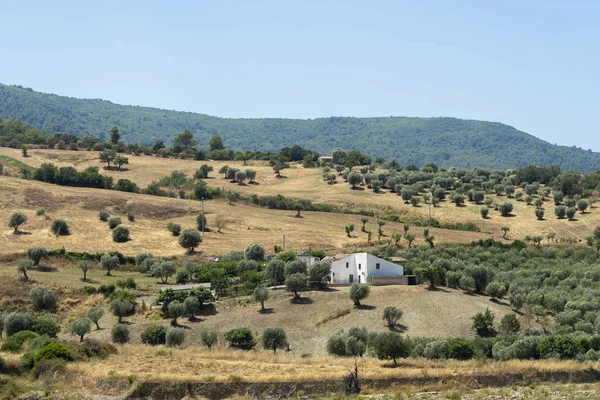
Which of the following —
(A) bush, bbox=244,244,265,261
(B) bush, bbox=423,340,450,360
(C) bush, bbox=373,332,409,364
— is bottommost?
(A) bush, bbox=244,244,265,261

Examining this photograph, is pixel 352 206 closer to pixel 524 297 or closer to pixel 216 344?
pixel 524 297

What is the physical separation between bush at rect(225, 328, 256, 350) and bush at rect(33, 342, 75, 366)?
18.4m

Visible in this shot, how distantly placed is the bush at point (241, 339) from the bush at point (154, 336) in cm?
420

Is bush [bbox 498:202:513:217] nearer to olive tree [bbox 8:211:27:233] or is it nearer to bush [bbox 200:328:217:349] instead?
olive tree [bbox 8:211:27:233]

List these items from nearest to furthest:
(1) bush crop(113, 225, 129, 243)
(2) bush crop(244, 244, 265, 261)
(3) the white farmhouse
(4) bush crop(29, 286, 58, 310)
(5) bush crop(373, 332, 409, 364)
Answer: (5) bush crop(373, 332, 409, 364) → (4) bush crop(29, 286, 58, 310) → (3) the white farmhouse → (2) bush crop(244, 244, 265, 261) → (1) bush crop(113, 225, 129, 243)

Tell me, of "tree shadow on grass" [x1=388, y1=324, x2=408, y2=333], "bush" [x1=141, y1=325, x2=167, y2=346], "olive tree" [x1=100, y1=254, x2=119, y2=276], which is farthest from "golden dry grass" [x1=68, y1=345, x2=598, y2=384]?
"olive tree" [x1=100, y1=254, x2=119, y2=276]

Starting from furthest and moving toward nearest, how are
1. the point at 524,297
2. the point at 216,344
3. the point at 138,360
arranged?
the point at 524,297
the point at 216,344
the point at 138,360

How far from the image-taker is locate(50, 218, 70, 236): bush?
300 ft

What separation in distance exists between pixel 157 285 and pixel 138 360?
36363mm

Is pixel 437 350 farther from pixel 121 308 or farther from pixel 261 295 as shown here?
pixel 121 308

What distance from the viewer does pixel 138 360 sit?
36.5 m

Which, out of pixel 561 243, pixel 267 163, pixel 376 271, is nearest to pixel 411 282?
pixel 376 271

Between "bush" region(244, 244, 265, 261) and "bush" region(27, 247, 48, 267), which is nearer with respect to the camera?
"bush" region(27, 247, 48, 267)

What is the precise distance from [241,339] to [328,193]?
3075 inches
